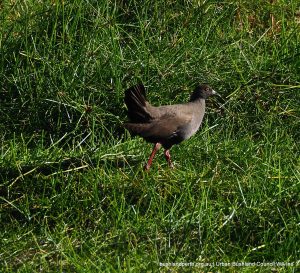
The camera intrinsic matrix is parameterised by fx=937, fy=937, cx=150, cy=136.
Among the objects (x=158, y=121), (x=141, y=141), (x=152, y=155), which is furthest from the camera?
(x=141, y=141)

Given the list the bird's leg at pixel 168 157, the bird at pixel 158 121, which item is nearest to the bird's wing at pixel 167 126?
the bird at pixel 158 121

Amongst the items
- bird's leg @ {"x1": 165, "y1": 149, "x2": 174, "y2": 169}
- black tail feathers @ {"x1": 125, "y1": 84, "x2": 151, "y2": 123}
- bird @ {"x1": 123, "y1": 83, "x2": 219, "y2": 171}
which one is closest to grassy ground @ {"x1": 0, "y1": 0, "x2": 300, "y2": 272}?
bird's leg @ {"x1": 165, "y1": 149, "x2": 174, "y2": 169}

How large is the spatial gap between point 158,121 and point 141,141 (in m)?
0.43

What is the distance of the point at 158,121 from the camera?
650 centimetres

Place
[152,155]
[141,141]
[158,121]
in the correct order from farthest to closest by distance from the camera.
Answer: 1. [141,141]
2. [158,121]
3. [152,155]

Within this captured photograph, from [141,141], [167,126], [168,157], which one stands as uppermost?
[167,126]

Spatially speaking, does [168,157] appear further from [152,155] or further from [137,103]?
[137,103]

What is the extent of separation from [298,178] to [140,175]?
1045mm

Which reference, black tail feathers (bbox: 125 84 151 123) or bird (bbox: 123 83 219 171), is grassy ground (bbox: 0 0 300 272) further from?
black tail feathers (bbox: 125 84 151 123)

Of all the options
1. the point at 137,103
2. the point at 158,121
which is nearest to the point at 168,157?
the point at 158,121

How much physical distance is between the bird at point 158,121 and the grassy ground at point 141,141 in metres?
0.15

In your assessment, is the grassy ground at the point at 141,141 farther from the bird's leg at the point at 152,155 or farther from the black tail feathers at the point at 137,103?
the black tail feathers at the point at 137,103

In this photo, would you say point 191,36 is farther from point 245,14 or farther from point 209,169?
point 209,169

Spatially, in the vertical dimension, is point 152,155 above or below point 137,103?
below
